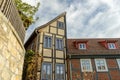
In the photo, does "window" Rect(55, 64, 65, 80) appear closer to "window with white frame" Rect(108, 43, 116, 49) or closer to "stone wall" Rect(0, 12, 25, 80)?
"window with white frame" Rect(108, 43, 116, 49)

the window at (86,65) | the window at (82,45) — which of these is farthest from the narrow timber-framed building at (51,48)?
the window at (82,45)

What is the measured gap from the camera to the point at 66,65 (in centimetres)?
1516

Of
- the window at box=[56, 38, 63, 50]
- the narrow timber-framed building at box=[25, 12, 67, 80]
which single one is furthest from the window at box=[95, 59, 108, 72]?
the window at box=[56, 38, 63, 50]

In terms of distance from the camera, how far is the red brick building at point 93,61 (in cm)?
1494

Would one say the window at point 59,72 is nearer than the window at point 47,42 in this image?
Yes

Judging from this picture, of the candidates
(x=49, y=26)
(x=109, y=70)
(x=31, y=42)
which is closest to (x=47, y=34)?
(x=49, y=26)

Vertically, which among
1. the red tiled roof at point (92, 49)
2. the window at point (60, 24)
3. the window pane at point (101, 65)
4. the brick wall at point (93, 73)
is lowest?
the brick wall at point (93, 73)

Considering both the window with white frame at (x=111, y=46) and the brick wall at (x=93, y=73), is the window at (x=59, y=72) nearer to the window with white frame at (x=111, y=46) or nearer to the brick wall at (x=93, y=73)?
the brick wall at (x=93, y=73)

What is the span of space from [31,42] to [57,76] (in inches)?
207

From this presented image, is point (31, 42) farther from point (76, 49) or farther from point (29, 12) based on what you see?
point (29, 12)

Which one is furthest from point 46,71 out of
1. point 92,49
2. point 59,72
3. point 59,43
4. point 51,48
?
point 92,49

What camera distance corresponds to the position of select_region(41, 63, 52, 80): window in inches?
549

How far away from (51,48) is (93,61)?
4.52m

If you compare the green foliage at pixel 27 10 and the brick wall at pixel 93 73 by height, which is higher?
the green foliage at pixel 27 10
